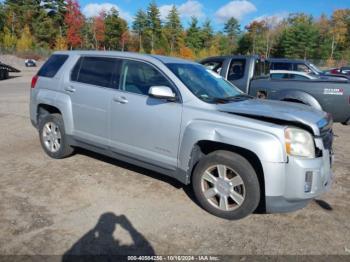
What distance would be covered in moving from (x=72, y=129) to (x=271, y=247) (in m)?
3.54

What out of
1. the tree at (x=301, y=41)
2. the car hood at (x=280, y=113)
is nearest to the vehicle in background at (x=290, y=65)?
the car hood at (x=280, y=113)

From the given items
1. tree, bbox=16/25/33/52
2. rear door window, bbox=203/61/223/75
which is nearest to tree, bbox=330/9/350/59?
tree, bbox=16/25/33/52

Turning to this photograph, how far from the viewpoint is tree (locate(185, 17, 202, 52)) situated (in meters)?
84.6

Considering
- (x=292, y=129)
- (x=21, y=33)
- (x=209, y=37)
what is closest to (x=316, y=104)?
(x=292, y=129)

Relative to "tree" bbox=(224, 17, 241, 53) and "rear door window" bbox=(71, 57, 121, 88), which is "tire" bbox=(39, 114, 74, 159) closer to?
"rear door window" bbox=(71, 57, 121, 88)

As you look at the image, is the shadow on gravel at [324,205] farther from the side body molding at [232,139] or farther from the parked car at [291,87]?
the parked car at [291,87]

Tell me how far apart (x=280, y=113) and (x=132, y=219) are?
2071 millimetres

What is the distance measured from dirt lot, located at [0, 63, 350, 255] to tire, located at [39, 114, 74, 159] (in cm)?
34

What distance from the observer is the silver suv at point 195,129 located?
3.68 metres

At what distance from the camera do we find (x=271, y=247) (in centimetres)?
348

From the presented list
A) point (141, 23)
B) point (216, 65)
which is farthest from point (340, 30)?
point (216, 65)

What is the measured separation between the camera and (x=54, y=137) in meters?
5.97

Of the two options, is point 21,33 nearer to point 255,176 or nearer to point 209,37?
point 209,37

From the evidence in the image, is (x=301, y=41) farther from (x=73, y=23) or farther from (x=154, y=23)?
(x=73, y=23)
